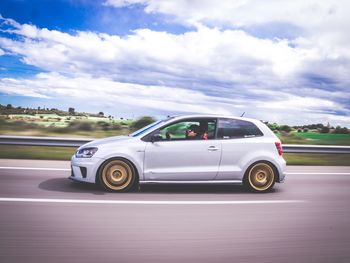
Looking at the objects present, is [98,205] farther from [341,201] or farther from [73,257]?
[341,201]

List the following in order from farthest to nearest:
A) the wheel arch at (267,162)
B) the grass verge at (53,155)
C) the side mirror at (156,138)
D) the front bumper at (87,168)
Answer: the grass verge at (53,155), the wheel arch at (267,162), the side mirror at (156,138), the front bumper at (87,168)

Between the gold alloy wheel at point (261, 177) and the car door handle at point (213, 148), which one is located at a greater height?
the car door handle at point (213, 148)

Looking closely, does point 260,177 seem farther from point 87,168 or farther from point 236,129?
point 87,168

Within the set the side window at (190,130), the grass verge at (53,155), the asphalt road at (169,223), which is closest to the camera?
the asphalt road at (169,223)

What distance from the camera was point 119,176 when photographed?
688 cm

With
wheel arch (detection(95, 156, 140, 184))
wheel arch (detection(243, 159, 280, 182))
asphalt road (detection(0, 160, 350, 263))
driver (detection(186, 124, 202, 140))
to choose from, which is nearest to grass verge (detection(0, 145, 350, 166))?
asphalt road (detection(0, 160, 350, 263))

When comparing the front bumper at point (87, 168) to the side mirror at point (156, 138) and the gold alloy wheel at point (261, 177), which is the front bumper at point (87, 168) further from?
the gold alloy wheel at point (261, 177)

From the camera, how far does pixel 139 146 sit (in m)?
6.86

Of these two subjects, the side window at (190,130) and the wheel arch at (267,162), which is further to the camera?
the wheel arch at (267,162)

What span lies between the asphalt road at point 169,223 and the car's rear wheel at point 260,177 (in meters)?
0.20

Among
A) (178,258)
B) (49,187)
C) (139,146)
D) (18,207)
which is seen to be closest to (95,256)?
(178,258)

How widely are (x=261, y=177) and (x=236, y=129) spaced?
3.58 feet

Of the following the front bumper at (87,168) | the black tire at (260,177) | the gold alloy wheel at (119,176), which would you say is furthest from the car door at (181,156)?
the front bumper at (87,168)

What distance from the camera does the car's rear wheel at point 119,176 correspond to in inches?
269
